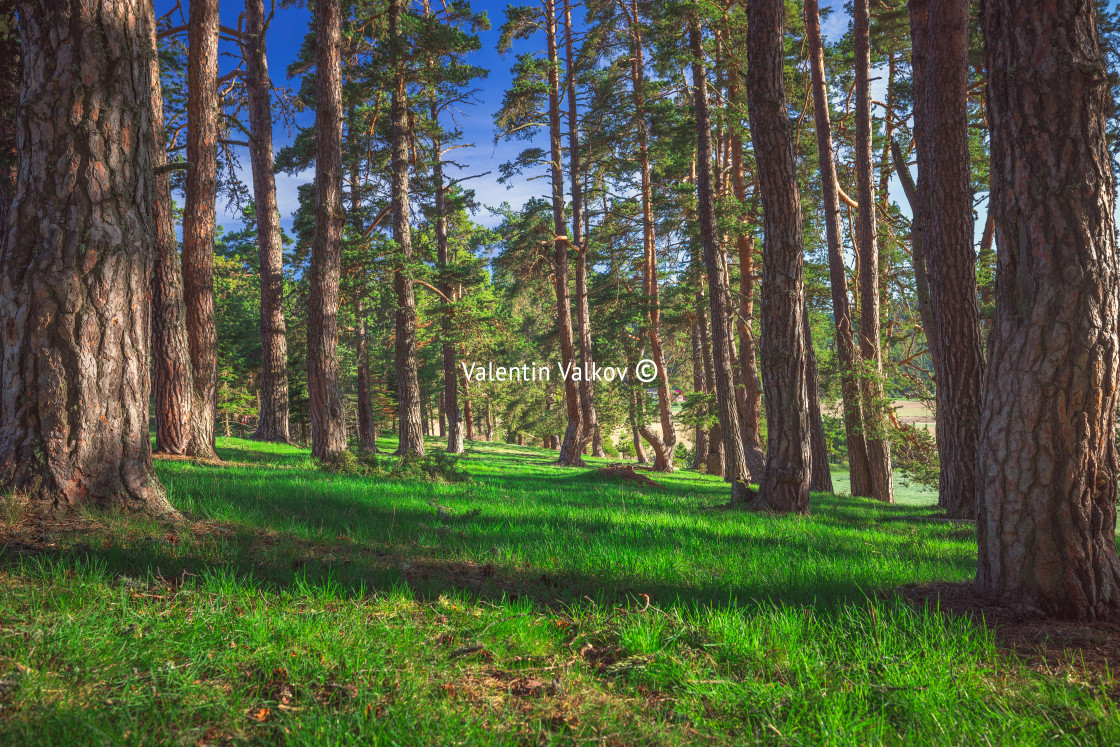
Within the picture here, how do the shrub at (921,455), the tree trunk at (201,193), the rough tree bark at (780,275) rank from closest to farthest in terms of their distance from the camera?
the rough tree bark at (780,275) < the tree trunk at (201,193) < the shrub at (921,455)

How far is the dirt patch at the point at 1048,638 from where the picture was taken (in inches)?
93.2

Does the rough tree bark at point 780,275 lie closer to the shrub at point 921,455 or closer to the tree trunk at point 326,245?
the tree trunk at point 326,245

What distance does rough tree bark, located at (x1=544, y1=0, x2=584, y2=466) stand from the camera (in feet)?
60.5

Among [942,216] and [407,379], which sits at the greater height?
[942,216]

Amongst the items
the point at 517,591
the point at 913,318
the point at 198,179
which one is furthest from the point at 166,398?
the point at 913,318

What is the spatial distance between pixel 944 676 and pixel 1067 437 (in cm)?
→ 166

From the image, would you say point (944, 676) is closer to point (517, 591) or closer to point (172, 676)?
point (517, 591)

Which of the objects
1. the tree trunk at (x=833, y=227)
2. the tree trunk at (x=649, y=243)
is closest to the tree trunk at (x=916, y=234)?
the tree trunk at (x=833, y=227)

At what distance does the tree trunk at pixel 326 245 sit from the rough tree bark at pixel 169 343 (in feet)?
6.52

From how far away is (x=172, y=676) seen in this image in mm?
1955

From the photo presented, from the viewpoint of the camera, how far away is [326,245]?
10398mm

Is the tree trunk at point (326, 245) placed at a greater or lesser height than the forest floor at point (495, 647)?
greater

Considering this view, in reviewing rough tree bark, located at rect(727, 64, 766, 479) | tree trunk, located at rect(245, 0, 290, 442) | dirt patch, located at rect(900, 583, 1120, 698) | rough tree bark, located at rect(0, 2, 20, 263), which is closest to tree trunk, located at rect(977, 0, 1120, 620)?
dirt patch, located at rect(900, 583, 1120, 698)

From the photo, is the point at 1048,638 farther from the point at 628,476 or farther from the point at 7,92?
the point at 7,92
